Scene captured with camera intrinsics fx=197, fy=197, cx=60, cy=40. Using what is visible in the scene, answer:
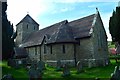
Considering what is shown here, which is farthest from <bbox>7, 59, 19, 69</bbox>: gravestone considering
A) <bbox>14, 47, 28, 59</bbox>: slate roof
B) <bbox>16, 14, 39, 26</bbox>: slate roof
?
<bbox>16, 14, 39, 26</bbox>: slate roof

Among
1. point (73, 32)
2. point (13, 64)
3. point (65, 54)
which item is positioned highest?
point (73, 32)

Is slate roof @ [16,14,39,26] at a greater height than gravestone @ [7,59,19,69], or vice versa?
slate roof @ [16,14,39,26]

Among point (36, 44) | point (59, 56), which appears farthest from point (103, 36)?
point (36, 44)

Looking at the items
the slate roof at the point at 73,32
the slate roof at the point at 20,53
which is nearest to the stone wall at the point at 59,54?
the slate roof at the point at 73,32

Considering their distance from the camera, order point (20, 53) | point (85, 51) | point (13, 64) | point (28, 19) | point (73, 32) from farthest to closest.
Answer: point (28, 19), point (20, 53), point (73, 32), point (85, 51), point (13, 64)

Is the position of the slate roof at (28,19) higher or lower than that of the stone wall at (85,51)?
higher

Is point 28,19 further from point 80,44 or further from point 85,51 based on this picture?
point 85,51

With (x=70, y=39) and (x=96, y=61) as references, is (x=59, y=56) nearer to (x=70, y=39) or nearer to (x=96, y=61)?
(x=70, y=39)

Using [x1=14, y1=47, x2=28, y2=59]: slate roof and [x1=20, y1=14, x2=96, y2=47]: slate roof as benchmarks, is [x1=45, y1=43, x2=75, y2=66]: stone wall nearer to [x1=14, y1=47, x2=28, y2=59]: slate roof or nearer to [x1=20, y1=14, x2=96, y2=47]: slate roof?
[x1=20, y1=14, x2=96, y2=47]: slate roof

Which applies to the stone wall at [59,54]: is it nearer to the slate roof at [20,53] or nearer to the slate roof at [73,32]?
the slate roof at [73,32]

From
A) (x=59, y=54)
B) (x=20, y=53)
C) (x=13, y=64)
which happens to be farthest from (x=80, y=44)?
(x=20, y=53)

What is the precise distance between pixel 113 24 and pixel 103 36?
8.59 meters

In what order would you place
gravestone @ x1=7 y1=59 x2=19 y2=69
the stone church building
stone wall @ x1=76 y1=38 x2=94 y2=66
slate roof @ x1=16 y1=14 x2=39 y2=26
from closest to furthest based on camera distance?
gravestone @ x1=7 y1=59 x2=19 y2=69 < stone wall @ x1=76 y1=38 x2=94 y2=66 < the stone church building < slate roof @ x1=16 y1=14 x2=39 y2=26

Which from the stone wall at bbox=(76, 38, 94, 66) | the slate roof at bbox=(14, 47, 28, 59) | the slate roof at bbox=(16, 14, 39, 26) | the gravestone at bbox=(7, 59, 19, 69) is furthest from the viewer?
the slate roof at bbox=(16, 14, 39, 26)
